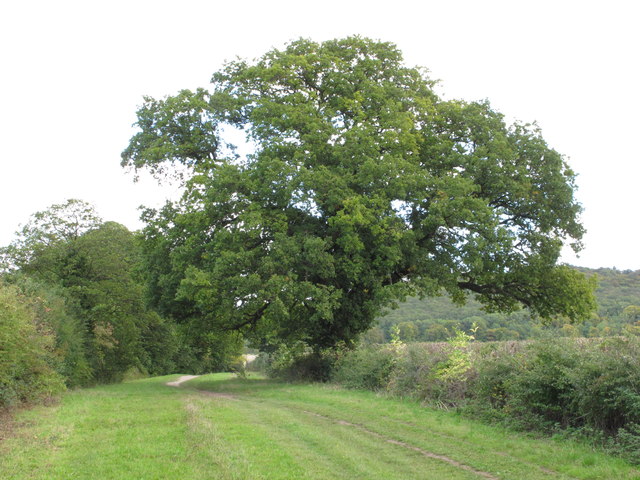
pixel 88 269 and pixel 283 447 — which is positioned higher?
pixel 88 269

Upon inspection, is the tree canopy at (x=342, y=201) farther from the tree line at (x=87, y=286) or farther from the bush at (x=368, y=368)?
the tree line at (x=87, y=286)

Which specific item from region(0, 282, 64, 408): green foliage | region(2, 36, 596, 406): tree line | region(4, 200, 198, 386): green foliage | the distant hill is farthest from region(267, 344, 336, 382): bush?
region(0, 282, 64, 408): green foliage

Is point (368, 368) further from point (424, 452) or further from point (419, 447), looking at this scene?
point (424, 452)

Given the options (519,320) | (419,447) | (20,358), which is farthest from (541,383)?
(519,320)

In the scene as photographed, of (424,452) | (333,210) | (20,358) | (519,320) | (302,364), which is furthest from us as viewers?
(519,320)

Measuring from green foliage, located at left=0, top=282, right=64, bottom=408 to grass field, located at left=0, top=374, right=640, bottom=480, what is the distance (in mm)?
1112

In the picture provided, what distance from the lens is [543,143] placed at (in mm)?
25109

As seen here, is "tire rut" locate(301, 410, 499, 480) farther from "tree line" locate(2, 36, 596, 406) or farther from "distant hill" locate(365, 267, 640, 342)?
"tree line" locate(2, 36, 596, 406)

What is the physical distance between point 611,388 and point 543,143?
18.0m

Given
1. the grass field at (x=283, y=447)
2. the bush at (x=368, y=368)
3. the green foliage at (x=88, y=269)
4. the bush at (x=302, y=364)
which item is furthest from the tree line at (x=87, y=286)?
the grass field at (x=283, y=447)

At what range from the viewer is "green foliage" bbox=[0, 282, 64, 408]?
1277cm

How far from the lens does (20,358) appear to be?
1472cm

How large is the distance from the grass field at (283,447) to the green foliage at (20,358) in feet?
3.65

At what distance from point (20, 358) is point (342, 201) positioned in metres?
12.3
